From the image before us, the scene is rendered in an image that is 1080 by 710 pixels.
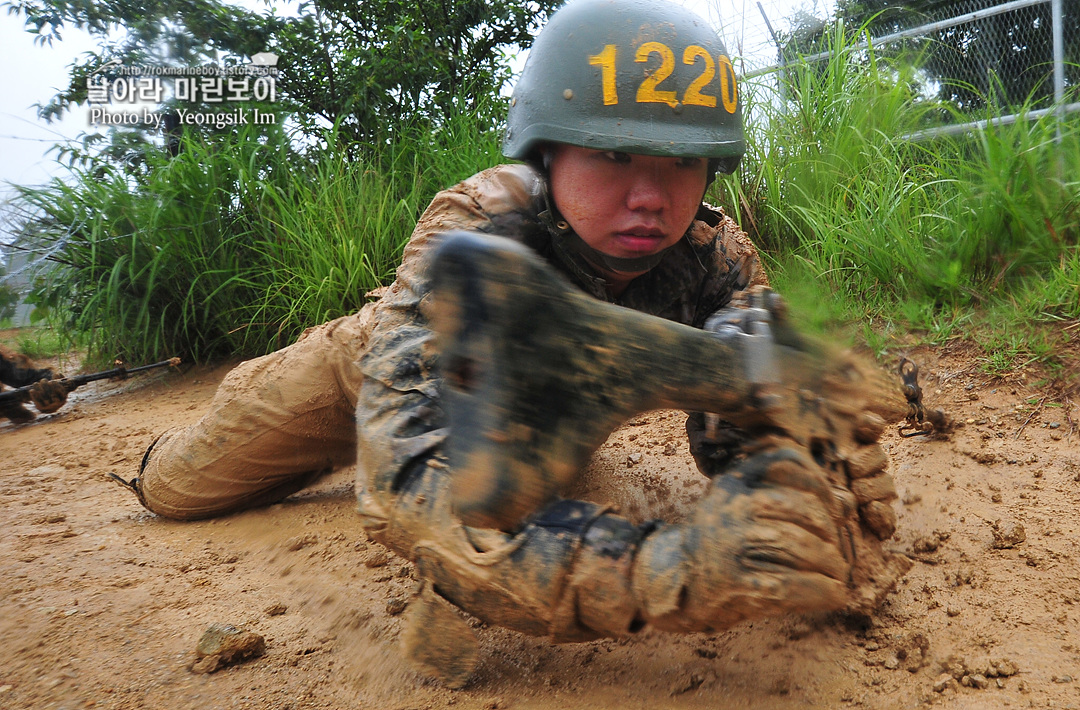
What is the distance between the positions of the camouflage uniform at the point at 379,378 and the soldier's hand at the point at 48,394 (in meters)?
2.00

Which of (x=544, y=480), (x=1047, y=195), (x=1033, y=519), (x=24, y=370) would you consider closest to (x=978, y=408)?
(x=1033, y=519)

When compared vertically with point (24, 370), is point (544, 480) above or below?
above

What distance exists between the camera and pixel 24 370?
430cm

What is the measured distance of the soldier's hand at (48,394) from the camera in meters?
3.93

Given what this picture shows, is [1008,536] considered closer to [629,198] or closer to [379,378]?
[629,198]

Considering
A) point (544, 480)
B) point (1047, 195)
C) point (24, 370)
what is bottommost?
point (24, 370)

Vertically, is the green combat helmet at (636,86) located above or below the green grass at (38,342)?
above

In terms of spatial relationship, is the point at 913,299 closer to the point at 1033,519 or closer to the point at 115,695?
the point at 1033,519

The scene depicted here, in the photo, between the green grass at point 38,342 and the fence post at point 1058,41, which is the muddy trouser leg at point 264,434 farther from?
the fence post at point 1058,41

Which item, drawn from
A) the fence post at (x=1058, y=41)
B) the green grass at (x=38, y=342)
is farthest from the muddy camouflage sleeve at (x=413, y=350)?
the green grass at (x=38, y=342)

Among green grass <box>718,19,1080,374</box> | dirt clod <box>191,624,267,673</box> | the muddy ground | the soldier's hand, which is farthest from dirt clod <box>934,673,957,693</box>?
the soldier's hand

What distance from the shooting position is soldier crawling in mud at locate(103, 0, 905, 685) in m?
1.02

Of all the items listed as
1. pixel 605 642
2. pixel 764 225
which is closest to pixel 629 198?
pixel 605 642

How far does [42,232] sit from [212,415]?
10.2ft
